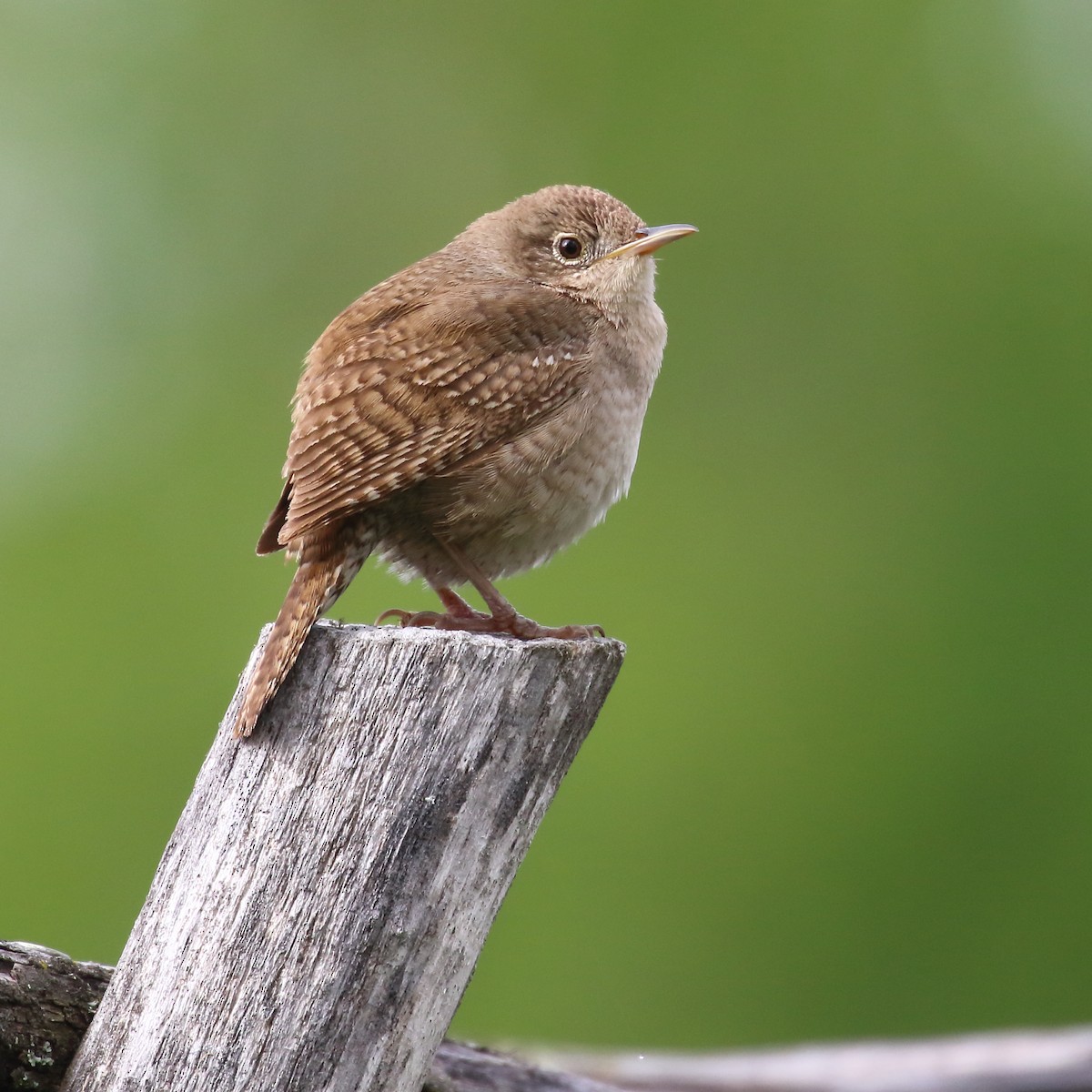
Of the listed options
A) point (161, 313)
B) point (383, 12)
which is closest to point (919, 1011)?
point (161, 313)

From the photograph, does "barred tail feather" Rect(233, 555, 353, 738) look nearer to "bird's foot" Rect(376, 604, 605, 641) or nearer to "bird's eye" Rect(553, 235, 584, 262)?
"bird's foot" Rect(376, 604, 605, 641)

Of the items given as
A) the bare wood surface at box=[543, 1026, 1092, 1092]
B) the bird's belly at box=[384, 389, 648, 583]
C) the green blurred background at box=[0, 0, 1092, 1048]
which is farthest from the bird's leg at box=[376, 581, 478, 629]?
the green blurred background at box=[0, 0, 1092, 1048]

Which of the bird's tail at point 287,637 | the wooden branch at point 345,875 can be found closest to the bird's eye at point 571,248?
the bird's tail at point 287,637

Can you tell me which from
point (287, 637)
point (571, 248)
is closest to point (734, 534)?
point (571, 248)

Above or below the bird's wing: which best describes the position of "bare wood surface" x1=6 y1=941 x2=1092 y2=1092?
below

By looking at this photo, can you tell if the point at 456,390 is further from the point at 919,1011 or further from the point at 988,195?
the point at 988,195
